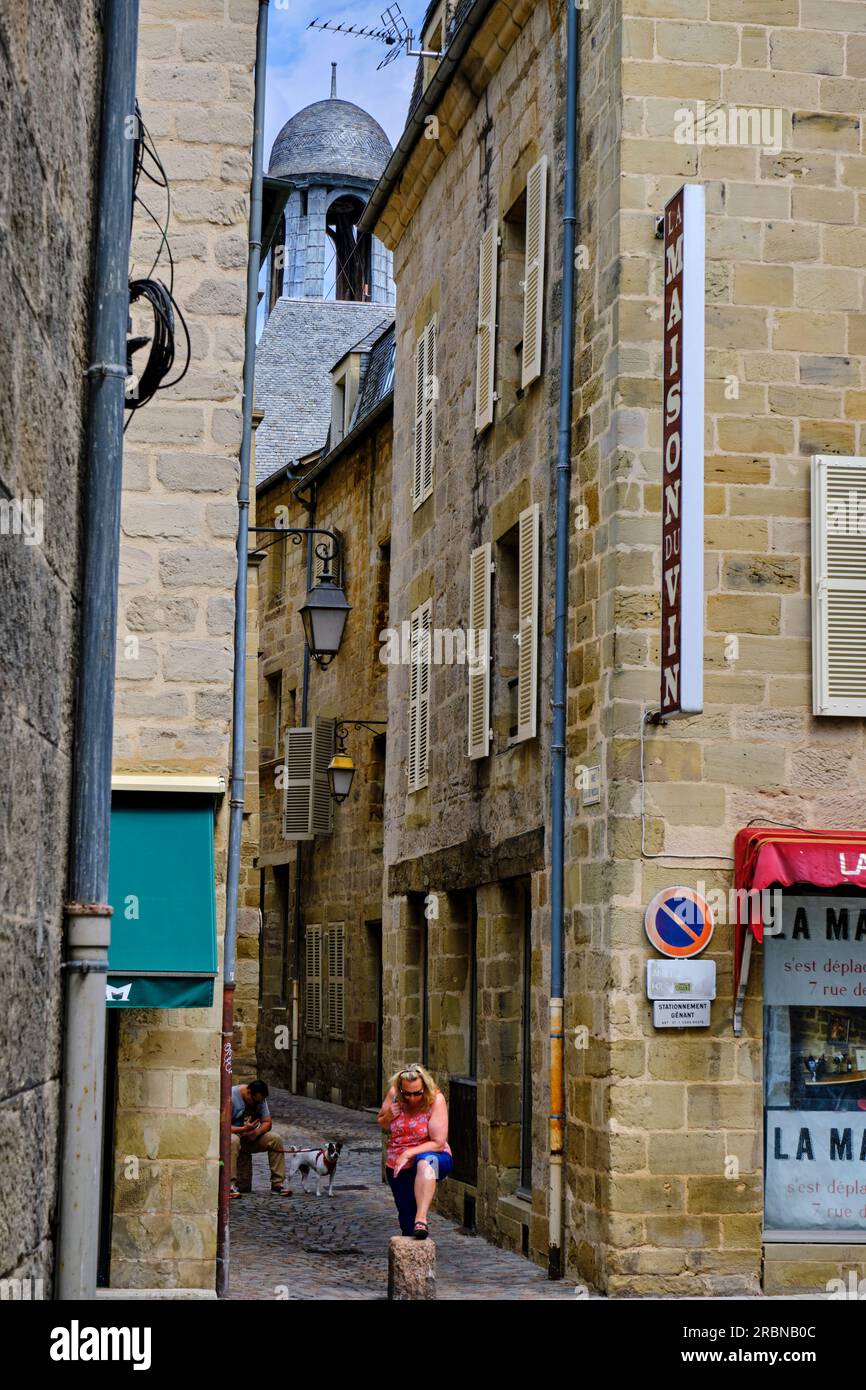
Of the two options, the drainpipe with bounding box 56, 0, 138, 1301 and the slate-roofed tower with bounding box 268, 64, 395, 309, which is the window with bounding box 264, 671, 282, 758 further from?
the drainpipe with bounding box 56, 0, 138, 1301

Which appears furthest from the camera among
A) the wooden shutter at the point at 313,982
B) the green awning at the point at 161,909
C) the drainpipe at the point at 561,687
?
the wooden shutter at the point at 313,982

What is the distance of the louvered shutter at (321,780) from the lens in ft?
85.0

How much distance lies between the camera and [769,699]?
426 inches

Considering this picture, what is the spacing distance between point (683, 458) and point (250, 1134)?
700 cm

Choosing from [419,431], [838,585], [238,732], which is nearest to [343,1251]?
[238,732]

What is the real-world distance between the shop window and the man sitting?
194 inches

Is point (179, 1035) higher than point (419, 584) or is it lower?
lower

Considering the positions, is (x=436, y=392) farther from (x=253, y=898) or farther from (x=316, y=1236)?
(x=253, y=898)

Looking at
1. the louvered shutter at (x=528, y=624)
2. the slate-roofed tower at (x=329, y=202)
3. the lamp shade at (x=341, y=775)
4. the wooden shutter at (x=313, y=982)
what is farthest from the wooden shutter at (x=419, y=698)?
the slate-roofed tower at (x=329, y=202)

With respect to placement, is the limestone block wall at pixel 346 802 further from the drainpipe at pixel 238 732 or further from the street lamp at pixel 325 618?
the drainpipe at pixel 238 732

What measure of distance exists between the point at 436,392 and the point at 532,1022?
6234 millimetres

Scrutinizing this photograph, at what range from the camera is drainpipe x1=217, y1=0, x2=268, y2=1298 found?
9.98 metres

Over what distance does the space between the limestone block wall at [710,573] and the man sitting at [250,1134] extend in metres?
4.07
